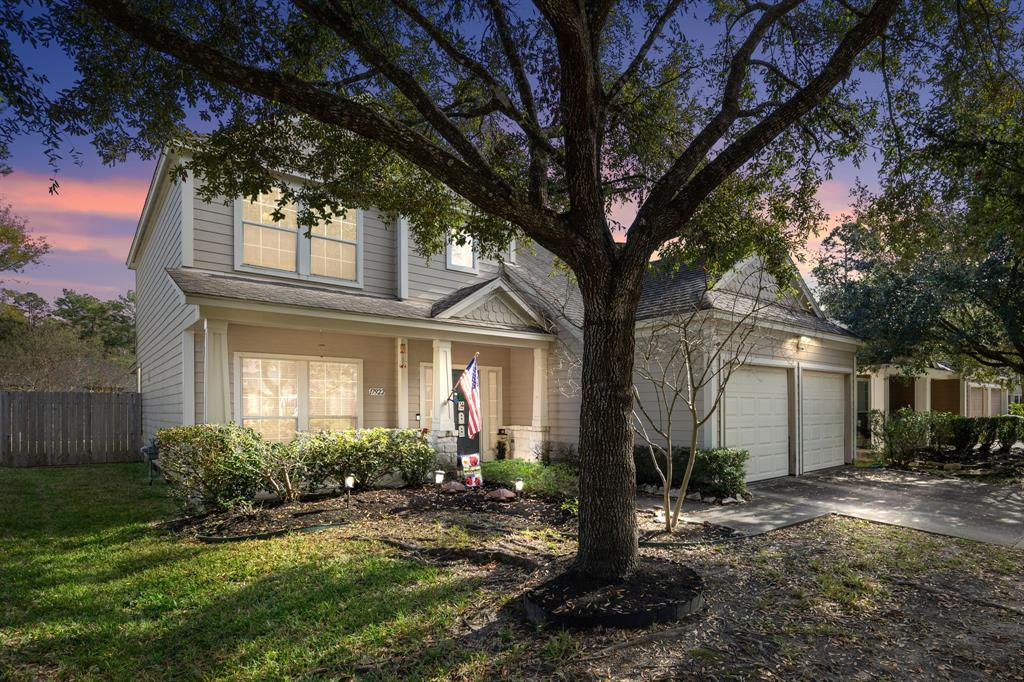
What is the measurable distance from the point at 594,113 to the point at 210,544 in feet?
20.2

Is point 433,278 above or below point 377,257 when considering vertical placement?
below

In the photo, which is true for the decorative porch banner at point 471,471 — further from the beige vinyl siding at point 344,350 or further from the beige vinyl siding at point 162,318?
the beige vinyl siding at point 162,318

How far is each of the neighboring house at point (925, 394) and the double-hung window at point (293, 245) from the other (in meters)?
14.2

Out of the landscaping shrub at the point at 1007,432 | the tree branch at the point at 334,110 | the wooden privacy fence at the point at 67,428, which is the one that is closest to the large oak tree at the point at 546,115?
the tree branch at the point at 334,110

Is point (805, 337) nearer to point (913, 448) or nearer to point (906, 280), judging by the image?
point (906, 280)

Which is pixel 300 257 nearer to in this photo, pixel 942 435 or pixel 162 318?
pixel 162 318

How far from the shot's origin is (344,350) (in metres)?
11.4

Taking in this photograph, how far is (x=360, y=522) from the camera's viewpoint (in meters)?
7.57

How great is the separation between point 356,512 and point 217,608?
344 centimetres

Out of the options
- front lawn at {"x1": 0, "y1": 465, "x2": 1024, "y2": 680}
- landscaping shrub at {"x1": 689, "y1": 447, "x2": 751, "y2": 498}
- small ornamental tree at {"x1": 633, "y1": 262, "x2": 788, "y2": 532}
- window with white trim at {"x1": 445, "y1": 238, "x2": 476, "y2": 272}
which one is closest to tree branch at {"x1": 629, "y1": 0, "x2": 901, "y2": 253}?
front lawn at {"x1": 0, "y1": 465, "x2": 1024, "y2": 680}

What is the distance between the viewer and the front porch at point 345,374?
9.13 metres

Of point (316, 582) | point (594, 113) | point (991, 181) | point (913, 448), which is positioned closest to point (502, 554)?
point (316, 582)

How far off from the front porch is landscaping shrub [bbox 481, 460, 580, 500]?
3.01 ft

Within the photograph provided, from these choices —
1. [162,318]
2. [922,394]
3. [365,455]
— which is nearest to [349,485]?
[365,455]
